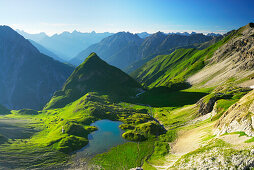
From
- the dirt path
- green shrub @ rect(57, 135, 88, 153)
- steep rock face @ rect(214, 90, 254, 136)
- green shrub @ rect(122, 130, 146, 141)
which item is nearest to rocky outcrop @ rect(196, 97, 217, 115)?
green shrub @ rect(122, 130, 146, 141)

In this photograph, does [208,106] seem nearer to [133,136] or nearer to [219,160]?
[133,136]

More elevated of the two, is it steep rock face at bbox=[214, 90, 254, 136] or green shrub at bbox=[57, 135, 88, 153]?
steep rock face at bbox=[214, 90, 254, 136]

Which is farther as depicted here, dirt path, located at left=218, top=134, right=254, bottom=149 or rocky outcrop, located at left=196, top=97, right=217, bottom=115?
rocky outcrop, located at left=196, top=97, right=217, bottom=115

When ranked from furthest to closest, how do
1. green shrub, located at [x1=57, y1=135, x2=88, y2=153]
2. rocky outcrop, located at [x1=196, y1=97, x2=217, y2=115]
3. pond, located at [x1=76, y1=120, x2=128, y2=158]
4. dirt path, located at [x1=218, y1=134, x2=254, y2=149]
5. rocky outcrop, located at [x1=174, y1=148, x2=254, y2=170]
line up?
rocky outcrop, located at [x1=196, y1=97, x2=217, y2=115]
green shrub, located at [x1=57, y1=135, x2=88, y2=153]
pond, located at [x1=76, y1=120, x2=128, y2=158]
dirt path, located at [x1=218, y1=134, x2=254, y2=149]
rocky outcrop, located at [x1=174, y1=148, x2=254, y2=170]

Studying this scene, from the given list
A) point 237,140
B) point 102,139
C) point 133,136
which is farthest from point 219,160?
point 102,139

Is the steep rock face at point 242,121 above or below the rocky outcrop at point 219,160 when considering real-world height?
above

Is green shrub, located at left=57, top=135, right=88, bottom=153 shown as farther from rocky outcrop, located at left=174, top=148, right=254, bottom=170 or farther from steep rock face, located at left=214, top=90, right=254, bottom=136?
steep rock face, located at left=214, top=90, right=254, bottom=136

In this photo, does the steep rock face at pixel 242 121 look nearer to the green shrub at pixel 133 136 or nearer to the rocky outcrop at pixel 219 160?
the rocky outcrop at pixel 219 160

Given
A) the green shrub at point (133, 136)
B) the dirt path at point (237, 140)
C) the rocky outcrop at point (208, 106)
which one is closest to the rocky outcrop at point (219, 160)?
the dirt path at point (237, 140)
